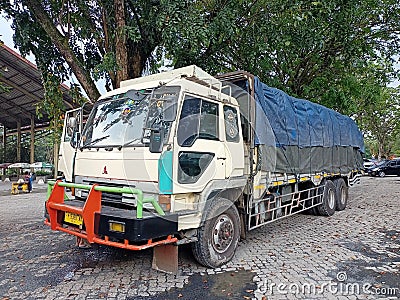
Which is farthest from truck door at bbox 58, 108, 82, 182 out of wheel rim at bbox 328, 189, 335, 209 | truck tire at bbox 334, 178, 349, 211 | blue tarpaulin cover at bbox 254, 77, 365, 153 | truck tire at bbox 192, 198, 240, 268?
truck tire at bbox 334, 178, 349, 211

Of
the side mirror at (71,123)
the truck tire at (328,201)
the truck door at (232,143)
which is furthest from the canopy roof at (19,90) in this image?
the truck tire at (328,201)

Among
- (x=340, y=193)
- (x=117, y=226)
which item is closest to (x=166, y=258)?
(x=117, y=226)

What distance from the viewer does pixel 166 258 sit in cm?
437

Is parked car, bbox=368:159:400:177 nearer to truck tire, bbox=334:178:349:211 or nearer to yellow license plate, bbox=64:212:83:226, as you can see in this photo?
truck tire, bbox=334:178:349:211

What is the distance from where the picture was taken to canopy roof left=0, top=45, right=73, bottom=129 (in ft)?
51.7

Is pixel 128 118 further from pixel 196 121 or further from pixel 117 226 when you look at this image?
pixel 117 226

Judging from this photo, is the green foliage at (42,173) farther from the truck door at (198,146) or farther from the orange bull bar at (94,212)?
the truck door at (198,146)

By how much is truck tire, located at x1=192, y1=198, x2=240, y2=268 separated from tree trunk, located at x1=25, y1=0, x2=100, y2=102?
491cm

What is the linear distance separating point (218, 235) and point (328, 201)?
16.1ft

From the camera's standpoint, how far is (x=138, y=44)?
28.4 ft

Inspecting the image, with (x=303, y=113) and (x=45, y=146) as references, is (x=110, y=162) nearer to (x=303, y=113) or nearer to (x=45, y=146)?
(x=303, y=113)

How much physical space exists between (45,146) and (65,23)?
3468 centimetres

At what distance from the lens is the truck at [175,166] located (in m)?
3.88

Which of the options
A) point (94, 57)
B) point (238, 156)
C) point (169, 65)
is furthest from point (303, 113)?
point (94, 57)
